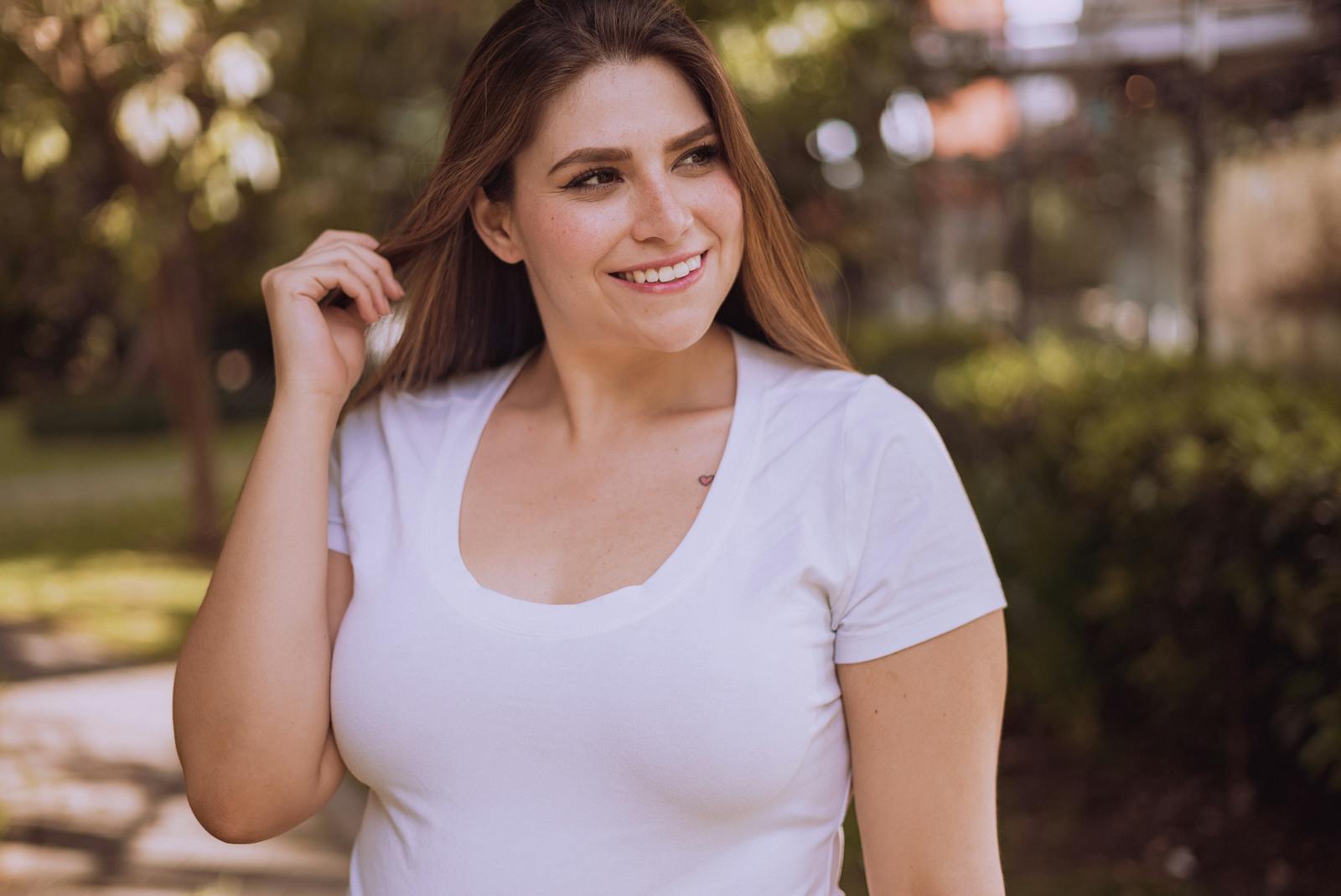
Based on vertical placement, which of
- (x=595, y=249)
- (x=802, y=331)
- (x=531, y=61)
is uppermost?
(x=531, y=61)

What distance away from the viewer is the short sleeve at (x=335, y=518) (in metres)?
2.04

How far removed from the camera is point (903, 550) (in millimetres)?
1743

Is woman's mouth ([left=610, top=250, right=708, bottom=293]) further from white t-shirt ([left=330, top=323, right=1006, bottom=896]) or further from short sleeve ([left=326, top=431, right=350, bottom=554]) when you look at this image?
short sleeve ([left=326, top=431, right=350, bottom=554])

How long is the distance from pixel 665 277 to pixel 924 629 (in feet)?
1.97

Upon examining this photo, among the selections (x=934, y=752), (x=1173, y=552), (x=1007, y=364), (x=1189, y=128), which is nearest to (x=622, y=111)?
(x=934, y=752)

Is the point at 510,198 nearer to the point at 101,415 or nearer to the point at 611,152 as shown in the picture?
the point at 611,152

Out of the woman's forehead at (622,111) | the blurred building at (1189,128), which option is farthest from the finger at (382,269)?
the blurred building at (1189,128)

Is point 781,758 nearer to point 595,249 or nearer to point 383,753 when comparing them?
point 383,753

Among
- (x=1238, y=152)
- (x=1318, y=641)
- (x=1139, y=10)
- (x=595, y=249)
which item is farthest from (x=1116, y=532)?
(x=1139, y=10)

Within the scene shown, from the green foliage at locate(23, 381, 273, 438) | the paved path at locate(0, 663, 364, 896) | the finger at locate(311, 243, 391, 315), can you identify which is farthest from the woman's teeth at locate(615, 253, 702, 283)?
the green foliage at locate(23, 381, 273, 438)

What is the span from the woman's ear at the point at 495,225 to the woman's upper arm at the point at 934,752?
866 mm

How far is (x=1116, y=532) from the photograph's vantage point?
4.80 metres

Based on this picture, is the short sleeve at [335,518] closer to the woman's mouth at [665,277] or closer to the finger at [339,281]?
the finger at [339,281]

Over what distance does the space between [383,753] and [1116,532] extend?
3553mm
